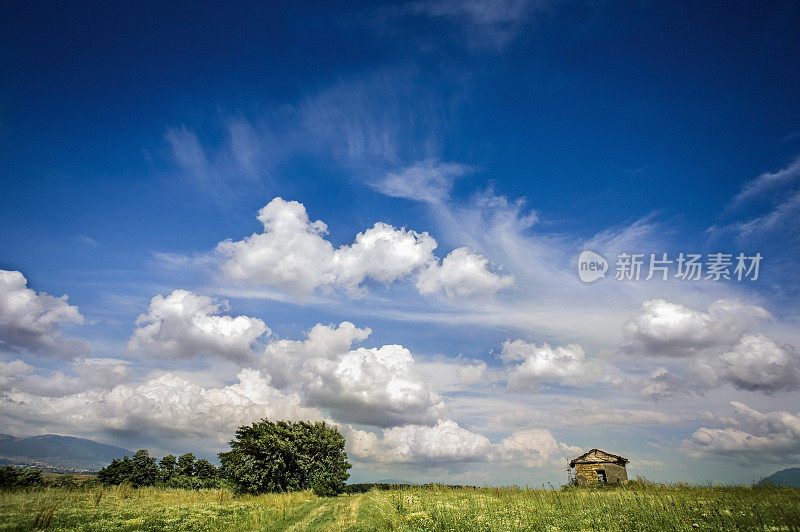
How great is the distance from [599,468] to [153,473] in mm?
83279

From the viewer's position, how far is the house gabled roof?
48.9 metres

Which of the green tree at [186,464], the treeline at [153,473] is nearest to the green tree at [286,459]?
the treeline at [153,473]

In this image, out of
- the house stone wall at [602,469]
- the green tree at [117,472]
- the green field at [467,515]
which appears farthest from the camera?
the green tree at [117,472]

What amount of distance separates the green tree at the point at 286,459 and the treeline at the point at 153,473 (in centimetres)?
1911

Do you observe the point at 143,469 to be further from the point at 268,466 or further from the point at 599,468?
the point at 599,468

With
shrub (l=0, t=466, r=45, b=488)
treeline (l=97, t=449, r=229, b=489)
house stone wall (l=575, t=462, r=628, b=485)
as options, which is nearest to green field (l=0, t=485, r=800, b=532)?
house stone wall (l=575, t=462, r=628, b=485)

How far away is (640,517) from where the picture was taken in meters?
15.7

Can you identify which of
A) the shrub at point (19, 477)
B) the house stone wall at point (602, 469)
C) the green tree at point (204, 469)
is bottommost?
the green tree at point (204, 469)

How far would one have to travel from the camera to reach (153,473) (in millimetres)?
75188

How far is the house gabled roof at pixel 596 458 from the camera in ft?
160

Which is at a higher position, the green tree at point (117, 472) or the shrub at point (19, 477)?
the shrub at point (19, 477)

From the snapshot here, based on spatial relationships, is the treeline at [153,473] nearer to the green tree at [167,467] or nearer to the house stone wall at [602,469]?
the green tree at [167,467]

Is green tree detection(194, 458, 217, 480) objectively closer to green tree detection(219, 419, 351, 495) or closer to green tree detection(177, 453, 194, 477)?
green tree detection(177, 453, 194, 477)

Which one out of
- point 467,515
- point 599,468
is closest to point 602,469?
point 599,468
